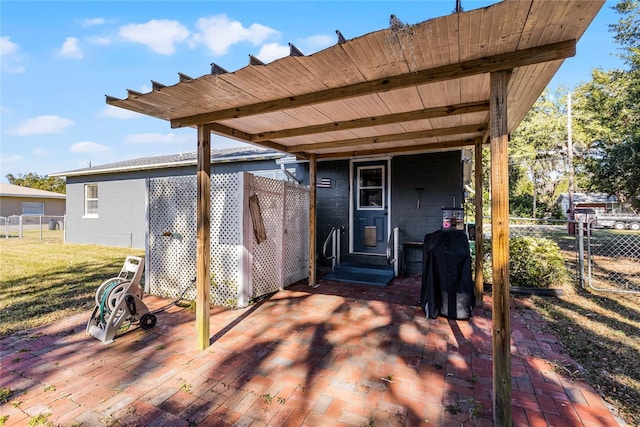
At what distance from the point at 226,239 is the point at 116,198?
919cm

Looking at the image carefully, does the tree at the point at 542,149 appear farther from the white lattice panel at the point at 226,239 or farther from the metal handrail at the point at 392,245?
the white lattice panel at the point at 226,239

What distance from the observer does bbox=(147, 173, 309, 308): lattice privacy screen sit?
4.47 meters

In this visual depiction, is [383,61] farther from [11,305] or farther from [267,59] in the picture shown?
[11,305]

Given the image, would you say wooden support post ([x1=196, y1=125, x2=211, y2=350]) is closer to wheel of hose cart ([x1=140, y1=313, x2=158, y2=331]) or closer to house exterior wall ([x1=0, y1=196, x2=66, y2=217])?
wheel of hose cart ([x1=140, y1=313, x2=158, y2=331])

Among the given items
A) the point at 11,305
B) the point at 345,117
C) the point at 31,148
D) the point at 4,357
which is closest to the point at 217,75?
the point at 345,117

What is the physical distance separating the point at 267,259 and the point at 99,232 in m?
10.2

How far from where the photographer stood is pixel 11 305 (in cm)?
436

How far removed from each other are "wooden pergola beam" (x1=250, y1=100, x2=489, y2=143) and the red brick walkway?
243 cm

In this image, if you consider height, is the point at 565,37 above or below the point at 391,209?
above

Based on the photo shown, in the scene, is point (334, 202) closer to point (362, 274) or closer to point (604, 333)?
point (362, 274)

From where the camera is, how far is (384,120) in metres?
3.34

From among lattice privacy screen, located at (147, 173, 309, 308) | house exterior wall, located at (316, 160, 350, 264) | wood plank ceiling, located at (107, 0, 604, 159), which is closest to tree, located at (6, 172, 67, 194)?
lattice privacy screen, located at (147, 173, 309, 308)

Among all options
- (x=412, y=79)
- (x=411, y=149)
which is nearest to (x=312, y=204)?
(x=411, y=149)

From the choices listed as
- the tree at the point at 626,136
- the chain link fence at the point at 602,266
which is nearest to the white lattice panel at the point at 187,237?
the chain link fence at the point at 602,266
